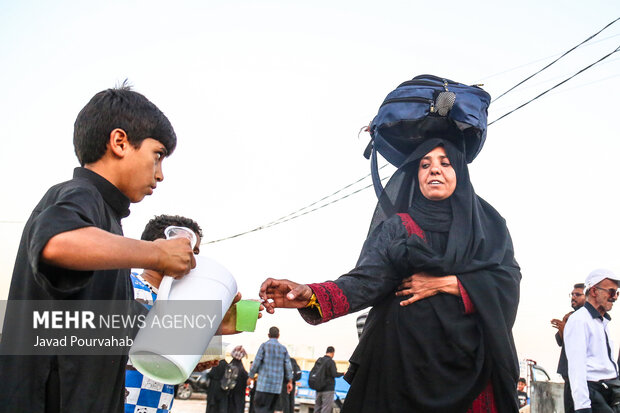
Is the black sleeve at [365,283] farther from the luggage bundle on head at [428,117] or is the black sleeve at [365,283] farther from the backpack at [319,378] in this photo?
the backpack at [319,378]

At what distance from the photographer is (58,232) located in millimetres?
1418

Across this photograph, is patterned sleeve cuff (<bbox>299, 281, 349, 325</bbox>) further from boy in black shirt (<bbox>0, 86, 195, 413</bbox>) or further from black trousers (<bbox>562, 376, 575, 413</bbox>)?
black trousers (<bbox>562, 376, 575, 413</bbox>)

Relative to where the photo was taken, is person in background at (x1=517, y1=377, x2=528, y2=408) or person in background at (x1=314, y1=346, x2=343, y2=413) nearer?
person in background at (x1=314, y1=346, x2=343, y2=413)

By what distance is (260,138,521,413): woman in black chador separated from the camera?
2.51m

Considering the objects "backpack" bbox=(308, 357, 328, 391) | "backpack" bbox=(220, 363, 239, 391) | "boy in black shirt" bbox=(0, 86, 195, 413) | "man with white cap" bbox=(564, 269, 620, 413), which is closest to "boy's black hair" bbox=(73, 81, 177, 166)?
"boy in black shirt" bbox=(0, 86, 195, 413)

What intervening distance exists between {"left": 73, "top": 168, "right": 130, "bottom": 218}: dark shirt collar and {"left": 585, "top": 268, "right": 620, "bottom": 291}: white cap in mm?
5204

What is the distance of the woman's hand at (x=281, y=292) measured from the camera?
2.57 m

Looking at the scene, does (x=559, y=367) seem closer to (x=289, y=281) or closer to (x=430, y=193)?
(x=430, y=193)

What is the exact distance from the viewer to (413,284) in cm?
271

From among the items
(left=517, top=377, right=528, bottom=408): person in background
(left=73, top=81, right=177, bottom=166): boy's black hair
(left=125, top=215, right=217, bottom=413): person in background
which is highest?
(left=517, top=377, right=528, bottom=408): person in background

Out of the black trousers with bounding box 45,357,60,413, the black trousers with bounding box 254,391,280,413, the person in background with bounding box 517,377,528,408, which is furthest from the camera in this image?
the person in background with bounding box 517,377,528,408

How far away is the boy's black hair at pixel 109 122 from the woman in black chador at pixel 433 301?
967 millimetres

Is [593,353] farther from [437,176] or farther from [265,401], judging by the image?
[265,401]

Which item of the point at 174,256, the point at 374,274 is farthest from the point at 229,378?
the point at 174,256
